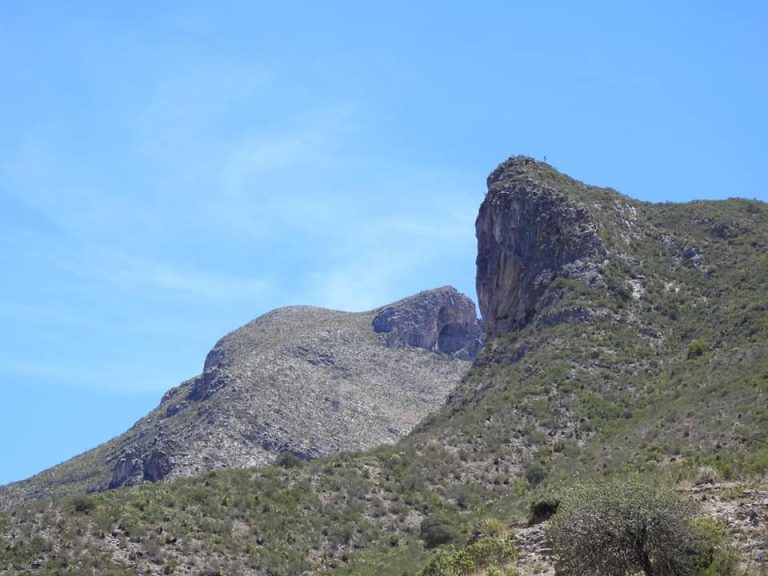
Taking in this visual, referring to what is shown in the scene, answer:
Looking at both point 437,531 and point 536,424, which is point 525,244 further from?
point 437,531

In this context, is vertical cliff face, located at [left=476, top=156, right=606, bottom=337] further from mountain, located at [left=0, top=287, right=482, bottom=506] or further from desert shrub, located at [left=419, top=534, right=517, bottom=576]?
desert shrub, located at [left=419, top=534, right=517, bottom=576]

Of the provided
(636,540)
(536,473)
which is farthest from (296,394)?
(636,540)

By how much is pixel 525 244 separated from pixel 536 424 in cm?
2300

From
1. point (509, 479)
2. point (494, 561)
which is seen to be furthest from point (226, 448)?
point (494, 561)

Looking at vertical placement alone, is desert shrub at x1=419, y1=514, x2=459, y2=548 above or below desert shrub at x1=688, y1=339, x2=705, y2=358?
below

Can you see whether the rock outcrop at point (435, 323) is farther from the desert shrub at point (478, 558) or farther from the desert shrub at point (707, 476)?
the desert shrub at point (478, 558)

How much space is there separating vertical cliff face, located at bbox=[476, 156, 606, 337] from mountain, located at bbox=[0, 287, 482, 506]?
64.2ft

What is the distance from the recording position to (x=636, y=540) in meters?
23.0

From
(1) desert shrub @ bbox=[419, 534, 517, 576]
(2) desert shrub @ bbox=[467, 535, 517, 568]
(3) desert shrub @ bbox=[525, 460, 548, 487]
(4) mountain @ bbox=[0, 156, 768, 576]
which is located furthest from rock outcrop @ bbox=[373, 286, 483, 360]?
(2) desert shrub @ bbox=[467, 535, 517, 568]

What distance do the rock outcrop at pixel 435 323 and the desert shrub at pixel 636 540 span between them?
10138 cm

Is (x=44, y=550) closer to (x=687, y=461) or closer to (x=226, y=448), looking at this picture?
(x=687, y=461)

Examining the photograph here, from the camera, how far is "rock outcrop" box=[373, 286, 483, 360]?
130 meters

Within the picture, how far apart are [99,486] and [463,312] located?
6790 cm

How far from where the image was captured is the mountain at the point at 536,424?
1724 inches
